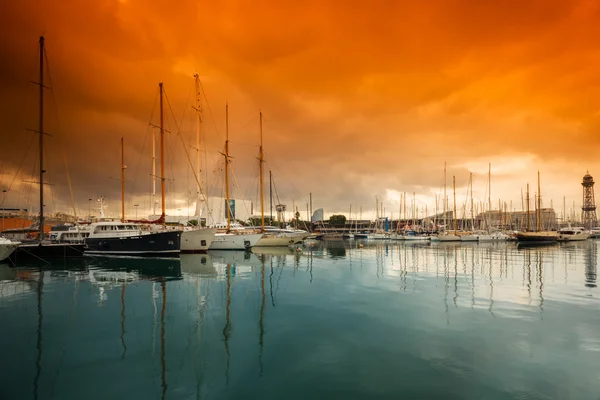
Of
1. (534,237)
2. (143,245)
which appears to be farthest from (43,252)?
(534,237)

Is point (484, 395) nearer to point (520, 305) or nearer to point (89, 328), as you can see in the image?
point (520, 305)

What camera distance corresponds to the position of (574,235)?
9019 cm

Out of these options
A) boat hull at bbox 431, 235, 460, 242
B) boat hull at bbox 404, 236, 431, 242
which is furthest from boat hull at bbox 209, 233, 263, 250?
boat hull at bbox 431, 235, 460, 242

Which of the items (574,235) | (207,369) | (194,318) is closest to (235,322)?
(194,318)

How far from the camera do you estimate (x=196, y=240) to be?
43531mm

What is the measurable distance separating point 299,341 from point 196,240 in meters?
35.5

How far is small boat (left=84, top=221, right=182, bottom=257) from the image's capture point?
127ft

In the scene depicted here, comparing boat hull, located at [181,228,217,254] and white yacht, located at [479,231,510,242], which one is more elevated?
boat hull, located at [181,228,217,254]

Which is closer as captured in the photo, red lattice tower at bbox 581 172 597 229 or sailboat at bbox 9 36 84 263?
sailboat at bbox 9 36 84 263

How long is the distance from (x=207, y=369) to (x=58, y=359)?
4205 millimetres

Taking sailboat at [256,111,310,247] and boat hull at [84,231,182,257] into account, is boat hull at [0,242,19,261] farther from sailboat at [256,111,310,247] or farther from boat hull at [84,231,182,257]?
sailboat at [256,111,310,247]

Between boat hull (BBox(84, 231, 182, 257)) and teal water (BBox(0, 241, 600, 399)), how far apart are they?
60.2ft

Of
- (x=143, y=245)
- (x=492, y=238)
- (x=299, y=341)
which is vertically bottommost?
(x=492, y=238)

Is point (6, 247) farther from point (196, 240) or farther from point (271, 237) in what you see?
point (271, 237)
